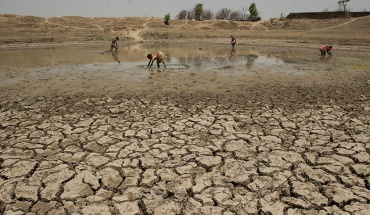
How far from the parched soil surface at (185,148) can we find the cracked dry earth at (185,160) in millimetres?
16

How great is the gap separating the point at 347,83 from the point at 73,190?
26.0ft

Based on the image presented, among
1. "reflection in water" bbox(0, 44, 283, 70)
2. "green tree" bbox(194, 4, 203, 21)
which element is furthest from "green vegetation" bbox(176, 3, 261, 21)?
"reflection in water" bbox(0, 44, 283, 70)

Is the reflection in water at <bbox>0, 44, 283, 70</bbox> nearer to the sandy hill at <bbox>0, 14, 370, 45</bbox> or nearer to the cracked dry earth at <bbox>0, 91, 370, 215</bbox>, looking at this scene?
the cracked dry earth at <bbox>0, 91, 370, 215</bbox>

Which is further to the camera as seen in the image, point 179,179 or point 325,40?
point 325,40

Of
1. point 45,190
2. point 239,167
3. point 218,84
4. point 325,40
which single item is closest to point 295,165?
point 239,167

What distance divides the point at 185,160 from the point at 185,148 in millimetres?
332

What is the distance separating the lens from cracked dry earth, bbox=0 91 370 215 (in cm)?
255

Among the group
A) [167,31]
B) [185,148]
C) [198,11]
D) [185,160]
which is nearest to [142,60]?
[185,148]

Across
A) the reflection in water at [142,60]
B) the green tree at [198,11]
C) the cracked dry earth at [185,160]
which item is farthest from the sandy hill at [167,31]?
the cracked dry earth at [185,160]

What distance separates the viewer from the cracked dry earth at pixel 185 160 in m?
2.55

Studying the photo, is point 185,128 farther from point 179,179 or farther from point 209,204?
point 209,204

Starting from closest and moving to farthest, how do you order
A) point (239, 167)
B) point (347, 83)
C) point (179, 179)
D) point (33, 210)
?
point (33, 210) → point (179, 179) → point (239, 167) → point (347, 83)

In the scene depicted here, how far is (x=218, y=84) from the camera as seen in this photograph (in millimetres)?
7422

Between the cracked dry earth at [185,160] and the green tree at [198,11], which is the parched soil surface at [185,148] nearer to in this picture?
the cracked dry earth at [185,160]
